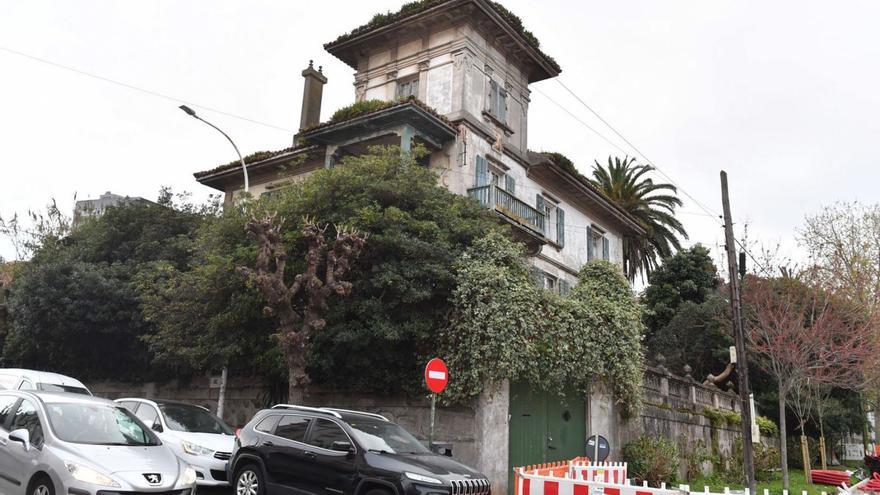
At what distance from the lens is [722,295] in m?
32.2

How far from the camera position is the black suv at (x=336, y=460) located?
8.89 m

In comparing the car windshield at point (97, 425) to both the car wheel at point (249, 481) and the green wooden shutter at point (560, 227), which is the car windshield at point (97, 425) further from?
the green wooden shutter at point (560, 227)

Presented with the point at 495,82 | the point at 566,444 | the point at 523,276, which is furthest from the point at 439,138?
the point at 566,444

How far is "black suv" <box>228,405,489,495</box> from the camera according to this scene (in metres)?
8.89

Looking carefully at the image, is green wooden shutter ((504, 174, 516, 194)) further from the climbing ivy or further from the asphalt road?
the asphalt road

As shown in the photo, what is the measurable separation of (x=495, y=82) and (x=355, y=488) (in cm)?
1711

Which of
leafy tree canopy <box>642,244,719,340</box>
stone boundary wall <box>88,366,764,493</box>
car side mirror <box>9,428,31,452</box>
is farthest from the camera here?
leafy tree canopy <box>642,244,719,340</box>

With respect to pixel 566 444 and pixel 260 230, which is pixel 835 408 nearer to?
pixel 566 444

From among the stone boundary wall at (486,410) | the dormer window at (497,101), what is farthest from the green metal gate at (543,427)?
the dormer window at (497,101)

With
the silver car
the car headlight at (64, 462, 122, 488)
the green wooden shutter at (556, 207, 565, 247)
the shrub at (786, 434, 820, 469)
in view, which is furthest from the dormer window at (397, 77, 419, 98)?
the shrub at (786, 434, 820, 469)

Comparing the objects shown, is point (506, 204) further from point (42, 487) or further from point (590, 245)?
point (42, 487)

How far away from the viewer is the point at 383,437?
9961 mm

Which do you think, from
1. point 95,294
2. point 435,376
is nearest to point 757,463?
point 435,376

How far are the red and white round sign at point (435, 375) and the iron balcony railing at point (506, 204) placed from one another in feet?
24.5
